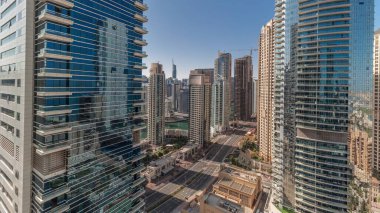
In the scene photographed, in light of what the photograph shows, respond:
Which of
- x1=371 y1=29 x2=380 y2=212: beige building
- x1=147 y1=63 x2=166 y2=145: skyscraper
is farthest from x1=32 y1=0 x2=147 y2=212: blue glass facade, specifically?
x1=371 y1=29 x2=380 y2=212: beige building

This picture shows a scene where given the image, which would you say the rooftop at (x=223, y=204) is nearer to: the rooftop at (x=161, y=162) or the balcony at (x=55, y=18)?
the rooftop at (x=161, y=162)

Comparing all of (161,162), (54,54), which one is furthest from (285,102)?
(161,162)

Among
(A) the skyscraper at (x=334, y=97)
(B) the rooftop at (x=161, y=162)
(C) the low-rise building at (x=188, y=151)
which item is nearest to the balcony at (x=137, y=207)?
(A) the skyscraper at (x=334, y=97)

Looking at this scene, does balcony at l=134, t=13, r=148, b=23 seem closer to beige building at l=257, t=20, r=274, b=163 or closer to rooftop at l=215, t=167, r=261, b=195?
rooftop at l=215, t=167, r=261, b=195

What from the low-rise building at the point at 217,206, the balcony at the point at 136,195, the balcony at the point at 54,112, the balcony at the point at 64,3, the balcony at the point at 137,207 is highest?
the balcony at the point at 64,3

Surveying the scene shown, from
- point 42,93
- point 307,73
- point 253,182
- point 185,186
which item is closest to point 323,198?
point 253,182

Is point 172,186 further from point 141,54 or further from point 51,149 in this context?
point 51,149
